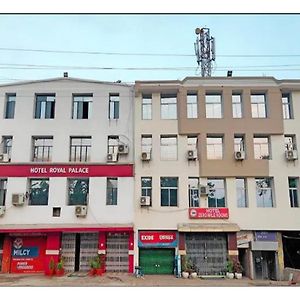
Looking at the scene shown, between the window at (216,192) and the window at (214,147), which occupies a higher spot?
the window at (214,147)

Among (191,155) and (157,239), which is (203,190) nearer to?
(191,155)

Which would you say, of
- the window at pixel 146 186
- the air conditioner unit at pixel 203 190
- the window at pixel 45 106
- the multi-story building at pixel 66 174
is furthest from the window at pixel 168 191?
→ the window at pixel 45 106

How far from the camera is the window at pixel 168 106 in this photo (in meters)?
8.19

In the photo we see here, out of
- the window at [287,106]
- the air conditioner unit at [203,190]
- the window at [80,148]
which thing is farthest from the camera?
the window at [287,106]

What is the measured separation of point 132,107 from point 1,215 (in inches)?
153

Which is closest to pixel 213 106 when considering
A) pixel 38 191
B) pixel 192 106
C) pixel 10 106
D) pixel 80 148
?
pixel 192 106

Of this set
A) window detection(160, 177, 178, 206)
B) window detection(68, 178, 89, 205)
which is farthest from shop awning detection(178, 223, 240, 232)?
window detection(68, 178, 89, 205)

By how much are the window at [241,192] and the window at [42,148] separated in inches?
176

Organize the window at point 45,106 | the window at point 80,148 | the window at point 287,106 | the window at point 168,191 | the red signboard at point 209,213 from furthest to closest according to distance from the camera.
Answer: the window at point 45,106 < the window at point 287,106 < the window at point 80,148 < the window at point 168,191 < the red signboard at point 209,213

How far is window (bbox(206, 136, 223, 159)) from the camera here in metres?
7.91

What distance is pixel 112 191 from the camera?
25.5 feet

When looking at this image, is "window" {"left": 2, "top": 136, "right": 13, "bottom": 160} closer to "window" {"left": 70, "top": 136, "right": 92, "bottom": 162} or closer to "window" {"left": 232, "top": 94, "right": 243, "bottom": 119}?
"window" {"left": 70, "top": 136, "right": 92, "bottom": 162}

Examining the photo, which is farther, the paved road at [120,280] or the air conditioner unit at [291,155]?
the air conditioner unit at [291,155]

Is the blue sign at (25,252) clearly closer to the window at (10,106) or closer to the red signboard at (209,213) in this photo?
the window at (10,106)
